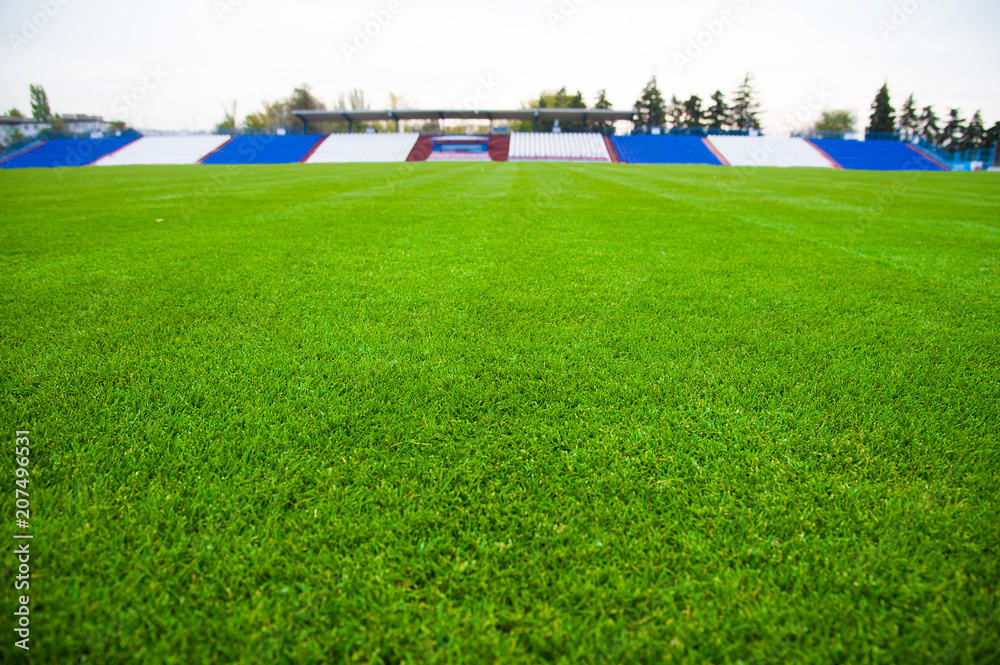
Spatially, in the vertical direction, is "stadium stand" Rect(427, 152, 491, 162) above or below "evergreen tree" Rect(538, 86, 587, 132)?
below

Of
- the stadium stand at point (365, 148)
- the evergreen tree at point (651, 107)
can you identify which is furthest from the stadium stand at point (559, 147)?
the evergreen tree at point (651, 107)

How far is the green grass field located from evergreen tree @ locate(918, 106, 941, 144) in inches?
3095

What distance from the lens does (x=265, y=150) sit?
37.5 meters

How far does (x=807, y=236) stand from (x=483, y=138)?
1647 inches

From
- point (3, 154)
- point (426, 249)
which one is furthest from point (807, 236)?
point (3, 154)

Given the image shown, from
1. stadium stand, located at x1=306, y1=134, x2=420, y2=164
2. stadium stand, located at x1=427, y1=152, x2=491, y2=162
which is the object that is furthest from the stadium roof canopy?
stadium stand, located at x1=427, y1=152, x2=491, y2=162

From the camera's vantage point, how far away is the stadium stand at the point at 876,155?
32.6 meters

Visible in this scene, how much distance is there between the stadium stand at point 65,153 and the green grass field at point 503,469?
41412 millimetres

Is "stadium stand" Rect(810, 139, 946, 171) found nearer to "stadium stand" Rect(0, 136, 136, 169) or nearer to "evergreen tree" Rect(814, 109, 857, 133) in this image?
"evergreen tree" Rect(814, 109, 857, 133)

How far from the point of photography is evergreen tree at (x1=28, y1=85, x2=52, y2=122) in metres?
62.7

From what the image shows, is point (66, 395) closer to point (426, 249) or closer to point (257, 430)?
point (257, 430)

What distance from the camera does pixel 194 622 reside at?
1088mm

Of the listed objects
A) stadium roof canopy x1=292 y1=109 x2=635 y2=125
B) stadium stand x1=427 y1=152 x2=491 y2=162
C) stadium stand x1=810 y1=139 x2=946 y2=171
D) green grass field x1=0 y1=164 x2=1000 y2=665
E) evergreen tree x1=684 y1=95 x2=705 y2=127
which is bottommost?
green grass field x1=0 y1=164 x2=1000 y2=665

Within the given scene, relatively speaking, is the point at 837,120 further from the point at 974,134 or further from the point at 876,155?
the point at 876,155
